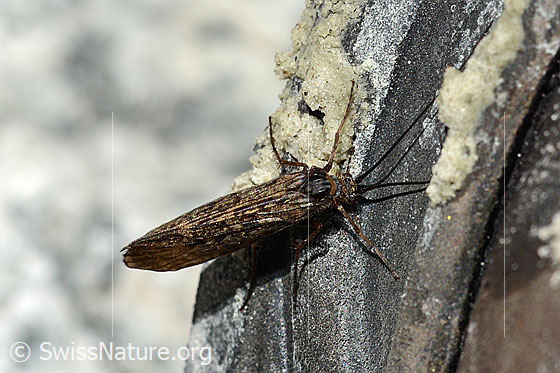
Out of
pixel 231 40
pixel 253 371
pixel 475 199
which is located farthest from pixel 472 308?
pixel 231 40

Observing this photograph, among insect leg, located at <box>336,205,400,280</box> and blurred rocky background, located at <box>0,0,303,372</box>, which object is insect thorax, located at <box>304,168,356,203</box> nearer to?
insect leg, located at <box>336,205,400,280</box>

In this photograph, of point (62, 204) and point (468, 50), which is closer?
→ point (468, 50)

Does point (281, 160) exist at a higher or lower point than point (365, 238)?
higher

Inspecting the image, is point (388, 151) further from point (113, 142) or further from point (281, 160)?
point (113, 142)

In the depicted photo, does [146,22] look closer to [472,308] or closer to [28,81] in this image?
[28,81]

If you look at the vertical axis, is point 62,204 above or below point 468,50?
above

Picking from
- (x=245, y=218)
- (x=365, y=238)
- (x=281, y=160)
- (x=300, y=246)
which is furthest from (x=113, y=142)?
(x=365, y=238)
